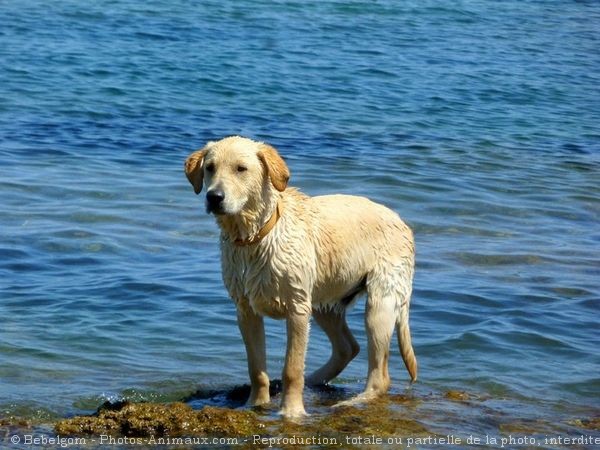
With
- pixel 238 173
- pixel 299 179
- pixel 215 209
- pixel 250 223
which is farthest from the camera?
pixel 299 179

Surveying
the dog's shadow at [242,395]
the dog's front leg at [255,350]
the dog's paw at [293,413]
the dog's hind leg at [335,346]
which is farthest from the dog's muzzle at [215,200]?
the dog's hind leg at [335,346]

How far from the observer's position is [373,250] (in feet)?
28.4

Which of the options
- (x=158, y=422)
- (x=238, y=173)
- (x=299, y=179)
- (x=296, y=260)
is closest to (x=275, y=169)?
(x=238, y=173)

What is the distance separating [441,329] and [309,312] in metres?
2.75

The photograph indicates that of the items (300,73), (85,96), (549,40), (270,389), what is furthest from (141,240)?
(549,40)

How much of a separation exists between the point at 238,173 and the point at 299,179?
8.72 m

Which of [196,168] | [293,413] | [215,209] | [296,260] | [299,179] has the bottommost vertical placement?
[299,179]

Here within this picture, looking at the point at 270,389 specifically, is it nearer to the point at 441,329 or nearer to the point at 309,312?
the point at 309,312

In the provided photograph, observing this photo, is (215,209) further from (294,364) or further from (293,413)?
(293,413)

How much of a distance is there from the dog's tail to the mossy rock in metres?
1.51

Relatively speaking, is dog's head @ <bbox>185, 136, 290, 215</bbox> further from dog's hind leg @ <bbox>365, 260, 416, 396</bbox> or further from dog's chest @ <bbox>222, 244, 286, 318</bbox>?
dog's hind leg @ <bbox>365, 260, 416, 396</bbox>

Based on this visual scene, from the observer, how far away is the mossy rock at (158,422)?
24.5ft

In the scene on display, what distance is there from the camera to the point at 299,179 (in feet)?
54.0

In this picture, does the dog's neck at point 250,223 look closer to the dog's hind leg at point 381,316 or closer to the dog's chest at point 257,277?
the dog's chest at point 257,277
